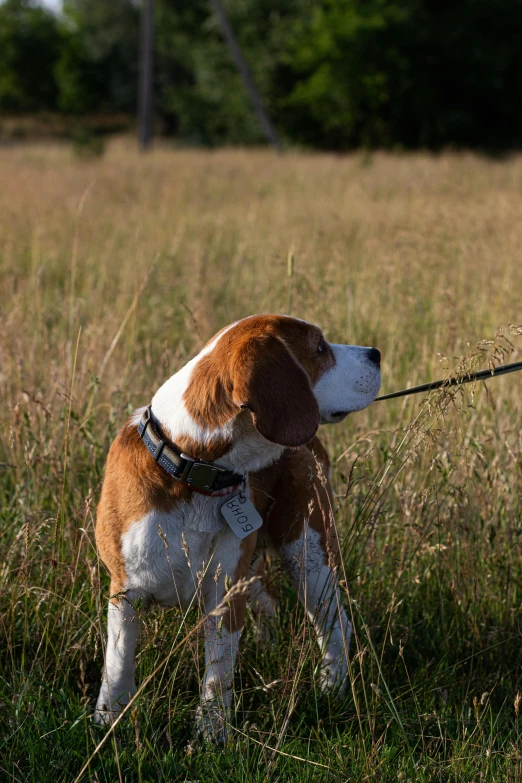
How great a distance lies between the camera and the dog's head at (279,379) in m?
2.02

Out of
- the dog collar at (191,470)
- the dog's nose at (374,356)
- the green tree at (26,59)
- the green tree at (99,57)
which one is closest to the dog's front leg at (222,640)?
the dog collar at (191,470)

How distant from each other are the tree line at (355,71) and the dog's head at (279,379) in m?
26.9

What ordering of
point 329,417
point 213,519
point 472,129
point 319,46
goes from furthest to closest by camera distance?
point 472,129 < point 319,46 < point 329,417 < point 213,519

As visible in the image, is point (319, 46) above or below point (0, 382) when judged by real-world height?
above

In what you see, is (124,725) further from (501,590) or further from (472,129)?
(472,129)

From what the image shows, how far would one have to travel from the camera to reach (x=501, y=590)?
2.81 metres

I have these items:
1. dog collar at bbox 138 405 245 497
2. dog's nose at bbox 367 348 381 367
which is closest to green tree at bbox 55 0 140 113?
dog's nose at bbox 367 348 381 367

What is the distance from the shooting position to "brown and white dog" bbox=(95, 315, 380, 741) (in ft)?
6.81

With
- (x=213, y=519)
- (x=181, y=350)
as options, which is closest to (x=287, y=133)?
(x=181, y=350)

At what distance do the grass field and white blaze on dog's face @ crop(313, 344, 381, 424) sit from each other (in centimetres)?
18

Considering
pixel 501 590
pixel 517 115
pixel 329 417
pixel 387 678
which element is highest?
pixel 517 115

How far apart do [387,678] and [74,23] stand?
169ft

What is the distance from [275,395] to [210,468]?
0.94 feet

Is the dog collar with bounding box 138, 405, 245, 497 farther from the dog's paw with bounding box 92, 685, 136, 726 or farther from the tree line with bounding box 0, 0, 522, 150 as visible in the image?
the tree line with bounding box 0, 0, 522, 150
